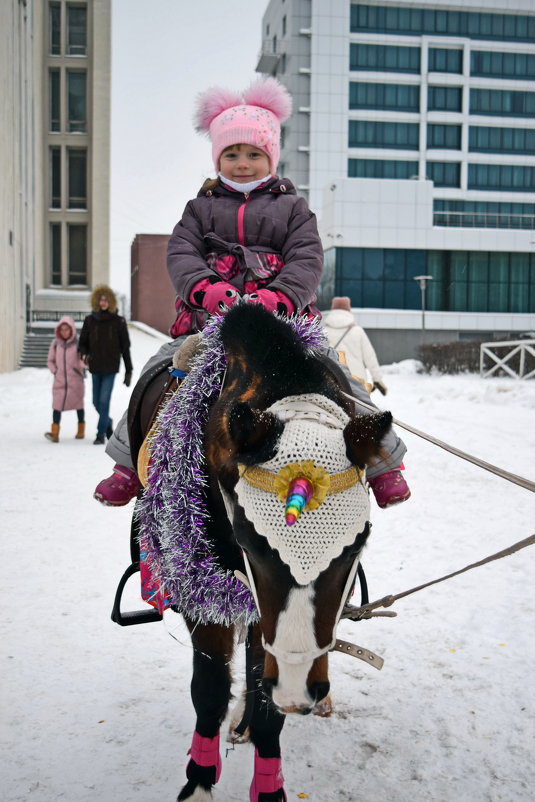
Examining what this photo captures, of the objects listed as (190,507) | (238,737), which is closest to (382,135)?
(238,737)

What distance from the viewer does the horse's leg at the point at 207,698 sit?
2559 mm

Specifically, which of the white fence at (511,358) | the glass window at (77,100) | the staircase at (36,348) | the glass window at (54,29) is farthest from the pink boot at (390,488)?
the glass window at (54,29)

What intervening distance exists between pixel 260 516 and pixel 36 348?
29677 mm

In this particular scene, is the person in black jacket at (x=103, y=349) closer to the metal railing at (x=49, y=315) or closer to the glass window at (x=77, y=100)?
the metal railing at (x=49, y=315)

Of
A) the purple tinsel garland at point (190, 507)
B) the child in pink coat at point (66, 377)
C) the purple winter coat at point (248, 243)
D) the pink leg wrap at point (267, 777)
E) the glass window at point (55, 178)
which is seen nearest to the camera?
the purple tinsel garland at point (190, 507)

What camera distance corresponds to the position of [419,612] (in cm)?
429

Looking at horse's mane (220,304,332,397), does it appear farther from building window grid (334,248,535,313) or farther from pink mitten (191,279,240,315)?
building window grid (334,248,535,313)

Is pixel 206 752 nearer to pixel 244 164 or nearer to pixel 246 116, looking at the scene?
pixel 244 164

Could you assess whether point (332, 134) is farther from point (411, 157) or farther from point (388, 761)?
point (388, 761)

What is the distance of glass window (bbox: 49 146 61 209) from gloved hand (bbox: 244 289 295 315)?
41096 mm

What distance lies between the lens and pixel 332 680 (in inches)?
139

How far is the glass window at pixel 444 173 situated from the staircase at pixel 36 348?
38.1m

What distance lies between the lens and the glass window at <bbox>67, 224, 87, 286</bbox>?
133ft

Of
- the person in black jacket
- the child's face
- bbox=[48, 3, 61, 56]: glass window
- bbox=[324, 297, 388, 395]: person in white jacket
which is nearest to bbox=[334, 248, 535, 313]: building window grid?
bbox=[48, 3, 61, 56]: glass window
